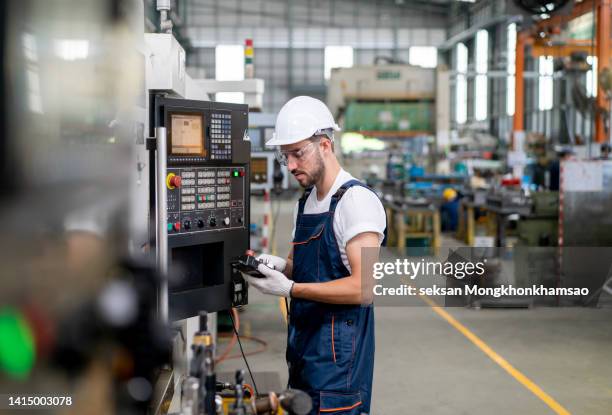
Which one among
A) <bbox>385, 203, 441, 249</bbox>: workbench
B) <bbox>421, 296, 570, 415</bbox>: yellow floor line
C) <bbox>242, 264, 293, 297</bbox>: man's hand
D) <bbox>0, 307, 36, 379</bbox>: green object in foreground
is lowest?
<bbox>421, 296, 570, 415</bbox>: yellow floor line

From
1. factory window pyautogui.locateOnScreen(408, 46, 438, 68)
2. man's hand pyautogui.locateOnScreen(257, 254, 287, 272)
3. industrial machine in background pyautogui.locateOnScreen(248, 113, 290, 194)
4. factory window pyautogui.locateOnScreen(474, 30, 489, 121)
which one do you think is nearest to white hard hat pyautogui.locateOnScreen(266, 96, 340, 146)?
man's hand pyautogui.locateOnScreen(257, 254, 287, 272)

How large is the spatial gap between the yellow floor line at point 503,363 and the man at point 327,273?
2.03 meters

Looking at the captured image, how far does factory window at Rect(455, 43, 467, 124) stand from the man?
68.6ft

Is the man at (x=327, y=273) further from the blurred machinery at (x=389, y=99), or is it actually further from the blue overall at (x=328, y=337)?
the blurred machinery at (x=389, y=99)

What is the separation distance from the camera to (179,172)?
7.36 feet

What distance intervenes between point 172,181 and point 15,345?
5.33 ft

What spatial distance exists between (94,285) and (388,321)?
5117 mm

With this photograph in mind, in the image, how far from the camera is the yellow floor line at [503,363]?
375cm

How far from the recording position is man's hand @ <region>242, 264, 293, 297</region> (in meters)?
2.07

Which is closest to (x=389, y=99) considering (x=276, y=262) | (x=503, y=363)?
(x=503, y=363)

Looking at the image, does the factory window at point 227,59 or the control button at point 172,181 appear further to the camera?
the factory window at point 227,59

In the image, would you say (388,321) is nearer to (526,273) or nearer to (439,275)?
(526,273)

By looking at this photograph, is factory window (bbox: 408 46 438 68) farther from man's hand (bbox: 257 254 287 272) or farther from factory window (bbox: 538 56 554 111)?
man's hand (bbox: 257 254 287 272)

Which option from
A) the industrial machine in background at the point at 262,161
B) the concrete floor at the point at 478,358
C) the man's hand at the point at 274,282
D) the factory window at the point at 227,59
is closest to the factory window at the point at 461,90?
the factory window at the point at 227,59
